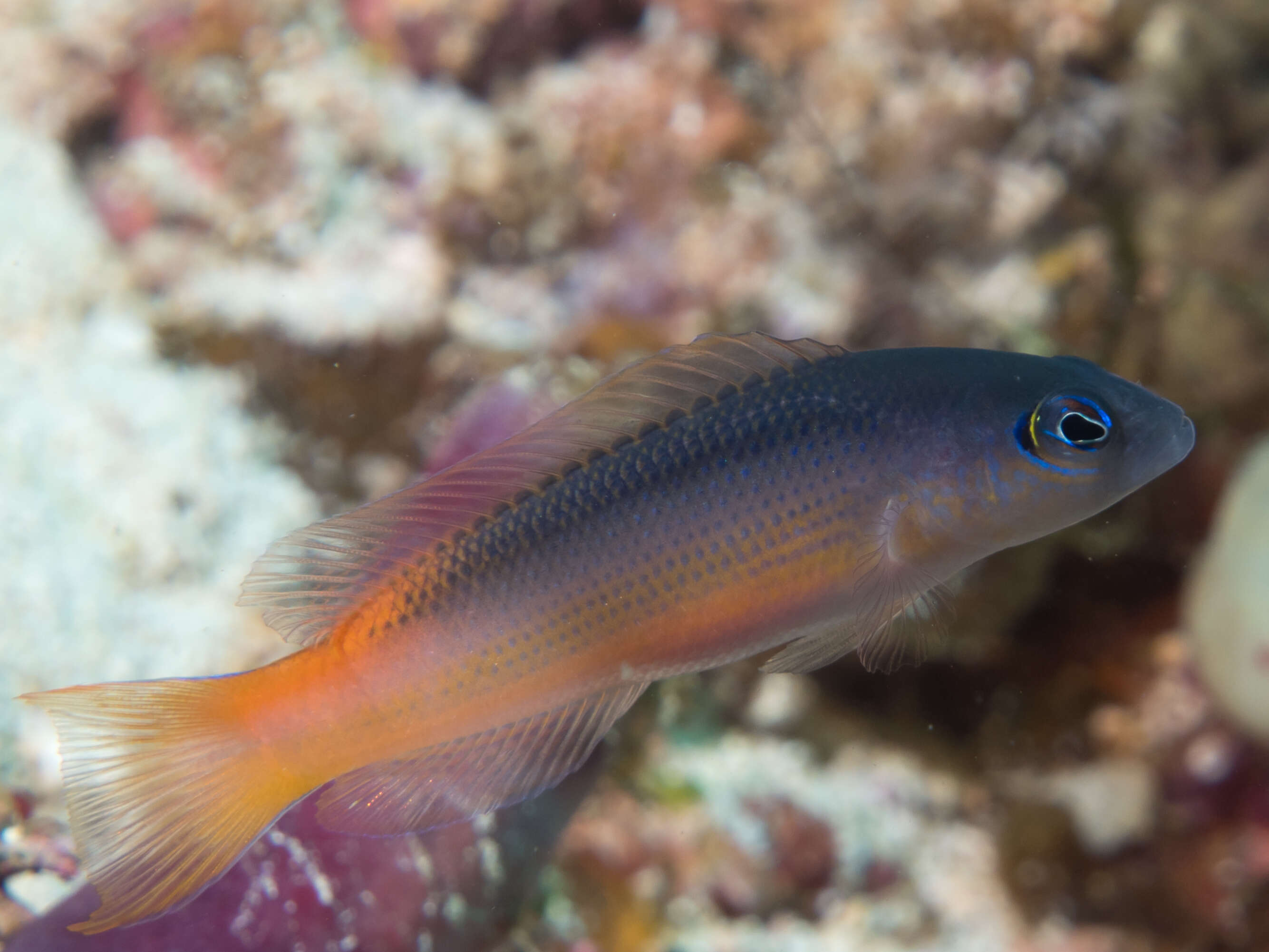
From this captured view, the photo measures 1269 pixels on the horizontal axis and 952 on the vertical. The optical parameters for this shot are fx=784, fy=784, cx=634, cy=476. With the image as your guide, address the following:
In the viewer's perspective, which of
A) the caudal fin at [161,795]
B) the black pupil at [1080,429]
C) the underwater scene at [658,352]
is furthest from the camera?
the underwater scene at [658,352]

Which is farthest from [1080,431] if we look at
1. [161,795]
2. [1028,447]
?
[161,795]

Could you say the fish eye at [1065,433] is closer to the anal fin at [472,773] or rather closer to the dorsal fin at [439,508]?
the dorsal fin at [439,508]

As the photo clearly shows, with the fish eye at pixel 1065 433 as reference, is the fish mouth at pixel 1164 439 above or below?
below

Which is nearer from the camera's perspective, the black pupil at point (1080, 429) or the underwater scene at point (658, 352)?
the black pupil at point (1080, 429)

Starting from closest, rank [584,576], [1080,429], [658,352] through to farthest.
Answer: [584,576], [1080,429], [658,352]

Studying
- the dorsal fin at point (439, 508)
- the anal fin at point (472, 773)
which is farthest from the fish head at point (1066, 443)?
the anal fin at point (472, 773)

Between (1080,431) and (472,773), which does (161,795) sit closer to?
(472,773)

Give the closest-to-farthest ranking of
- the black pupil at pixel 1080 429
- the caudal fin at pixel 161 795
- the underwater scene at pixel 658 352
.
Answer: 1. the caudal fin at pixel 161 795
2. the black pupil at pixel 1080 429
3. the underwater scene at pixel 658 352

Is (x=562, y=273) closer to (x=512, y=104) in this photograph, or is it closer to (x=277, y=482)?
(x=512, y=104)
